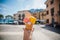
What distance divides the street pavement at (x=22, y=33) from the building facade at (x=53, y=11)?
0.09m

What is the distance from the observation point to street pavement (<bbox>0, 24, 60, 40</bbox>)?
133cm

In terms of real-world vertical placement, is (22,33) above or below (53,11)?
below

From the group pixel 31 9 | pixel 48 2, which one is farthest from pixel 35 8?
pixel 48 2

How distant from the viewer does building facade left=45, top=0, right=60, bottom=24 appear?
1.35 meters

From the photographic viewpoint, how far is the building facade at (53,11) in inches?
53.2

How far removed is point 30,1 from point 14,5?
0.45 feet

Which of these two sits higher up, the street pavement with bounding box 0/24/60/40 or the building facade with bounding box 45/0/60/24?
the building facade with bounding box 45/0/60/24

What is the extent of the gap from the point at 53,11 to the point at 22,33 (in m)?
0.35

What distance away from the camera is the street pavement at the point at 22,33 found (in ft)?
4.35

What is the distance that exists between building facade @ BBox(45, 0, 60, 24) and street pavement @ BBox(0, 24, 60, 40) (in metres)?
0.09

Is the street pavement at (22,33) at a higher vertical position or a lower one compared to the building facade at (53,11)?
lower

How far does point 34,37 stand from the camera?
130 cm

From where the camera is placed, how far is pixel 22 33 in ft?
4.30

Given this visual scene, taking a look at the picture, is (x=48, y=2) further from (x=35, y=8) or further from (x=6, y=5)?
(x=6, y=5)
